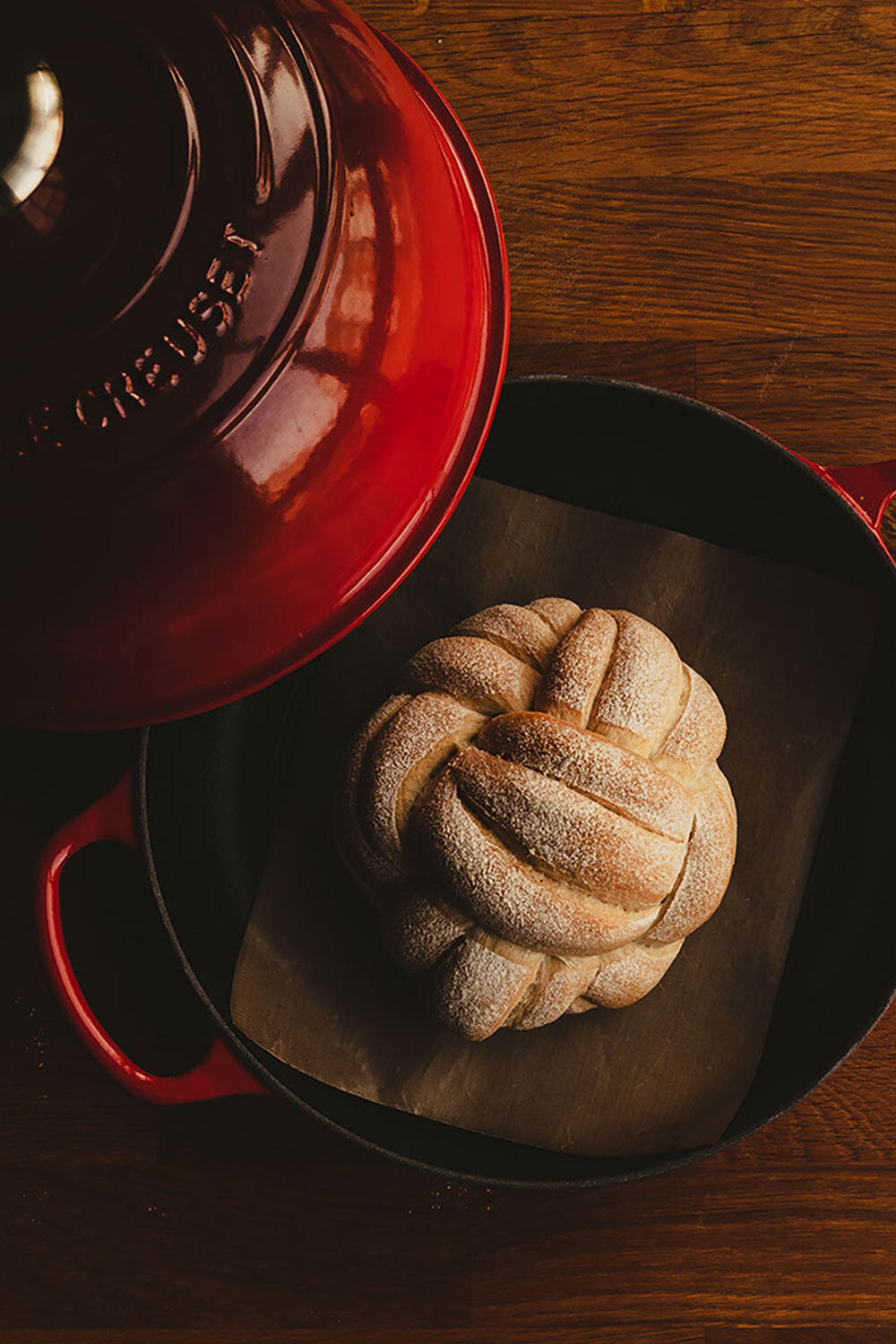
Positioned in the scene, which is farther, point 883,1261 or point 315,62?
point 883,1261

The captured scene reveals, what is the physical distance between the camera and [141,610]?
544 mm

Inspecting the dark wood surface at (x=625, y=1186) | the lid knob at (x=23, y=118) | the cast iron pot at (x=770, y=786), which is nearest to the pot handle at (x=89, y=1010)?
the cast iron pot at (x=770, y=786)

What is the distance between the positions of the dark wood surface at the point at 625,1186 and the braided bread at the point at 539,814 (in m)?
0.26

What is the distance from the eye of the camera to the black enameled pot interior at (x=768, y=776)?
3.27 ft

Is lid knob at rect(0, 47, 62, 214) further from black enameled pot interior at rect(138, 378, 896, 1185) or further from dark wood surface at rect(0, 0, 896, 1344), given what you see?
dark wood surface at rect(0, 0, 896, 1344)

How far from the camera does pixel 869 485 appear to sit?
0.98 m

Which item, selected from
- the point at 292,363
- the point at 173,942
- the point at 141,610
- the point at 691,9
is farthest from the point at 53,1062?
the point at 691,9

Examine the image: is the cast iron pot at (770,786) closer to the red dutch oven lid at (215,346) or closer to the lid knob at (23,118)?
the red dutch oven lid at (215,346)

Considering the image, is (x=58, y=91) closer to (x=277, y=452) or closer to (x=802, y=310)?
(x=277, y=452)

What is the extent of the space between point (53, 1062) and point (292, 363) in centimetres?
86

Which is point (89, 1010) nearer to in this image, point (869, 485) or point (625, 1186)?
point (625, 1186)

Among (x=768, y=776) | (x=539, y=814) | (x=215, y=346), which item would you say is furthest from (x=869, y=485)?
(x=215, y=346)

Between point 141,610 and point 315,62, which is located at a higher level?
point 315,62

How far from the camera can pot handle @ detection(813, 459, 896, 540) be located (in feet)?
3.21
